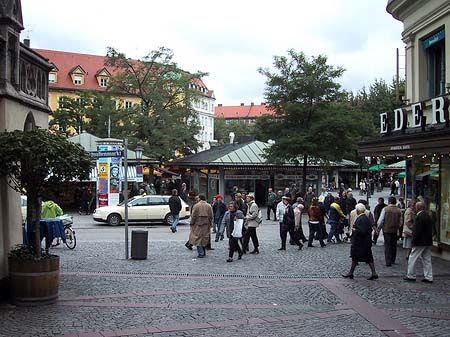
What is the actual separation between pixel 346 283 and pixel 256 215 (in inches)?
168

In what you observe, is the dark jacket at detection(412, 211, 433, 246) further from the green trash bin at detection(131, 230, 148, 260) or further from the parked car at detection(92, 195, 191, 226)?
the parked car at detection(92, 195, 191, 226)

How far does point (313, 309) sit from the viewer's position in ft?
29.2

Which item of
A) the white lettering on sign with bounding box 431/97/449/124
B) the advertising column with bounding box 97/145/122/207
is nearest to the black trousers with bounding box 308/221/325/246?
the white lettering on sign with bounding box 431/97/449/124

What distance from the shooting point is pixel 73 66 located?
8869 centimetres

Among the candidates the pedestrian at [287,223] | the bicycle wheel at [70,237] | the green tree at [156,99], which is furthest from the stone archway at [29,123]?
the green tree at [156,99]

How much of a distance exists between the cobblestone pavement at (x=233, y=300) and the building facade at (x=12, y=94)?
128 centimetres

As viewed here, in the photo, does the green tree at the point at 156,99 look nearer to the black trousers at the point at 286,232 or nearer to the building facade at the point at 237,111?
the black trousers at the point at 286,232

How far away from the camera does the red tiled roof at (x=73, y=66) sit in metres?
86.1

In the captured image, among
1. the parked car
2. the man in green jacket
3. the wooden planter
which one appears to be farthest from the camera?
the parked car

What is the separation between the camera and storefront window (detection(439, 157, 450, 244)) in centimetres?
1445

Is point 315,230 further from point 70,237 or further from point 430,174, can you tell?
point 70,237

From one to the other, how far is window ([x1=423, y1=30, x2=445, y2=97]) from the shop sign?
1.19 metres

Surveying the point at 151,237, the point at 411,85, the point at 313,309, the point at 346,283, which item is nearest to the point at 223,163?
the point at 151,237

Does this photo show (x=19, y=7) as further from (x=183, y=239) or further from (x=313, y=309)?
(x=183, y=239)
